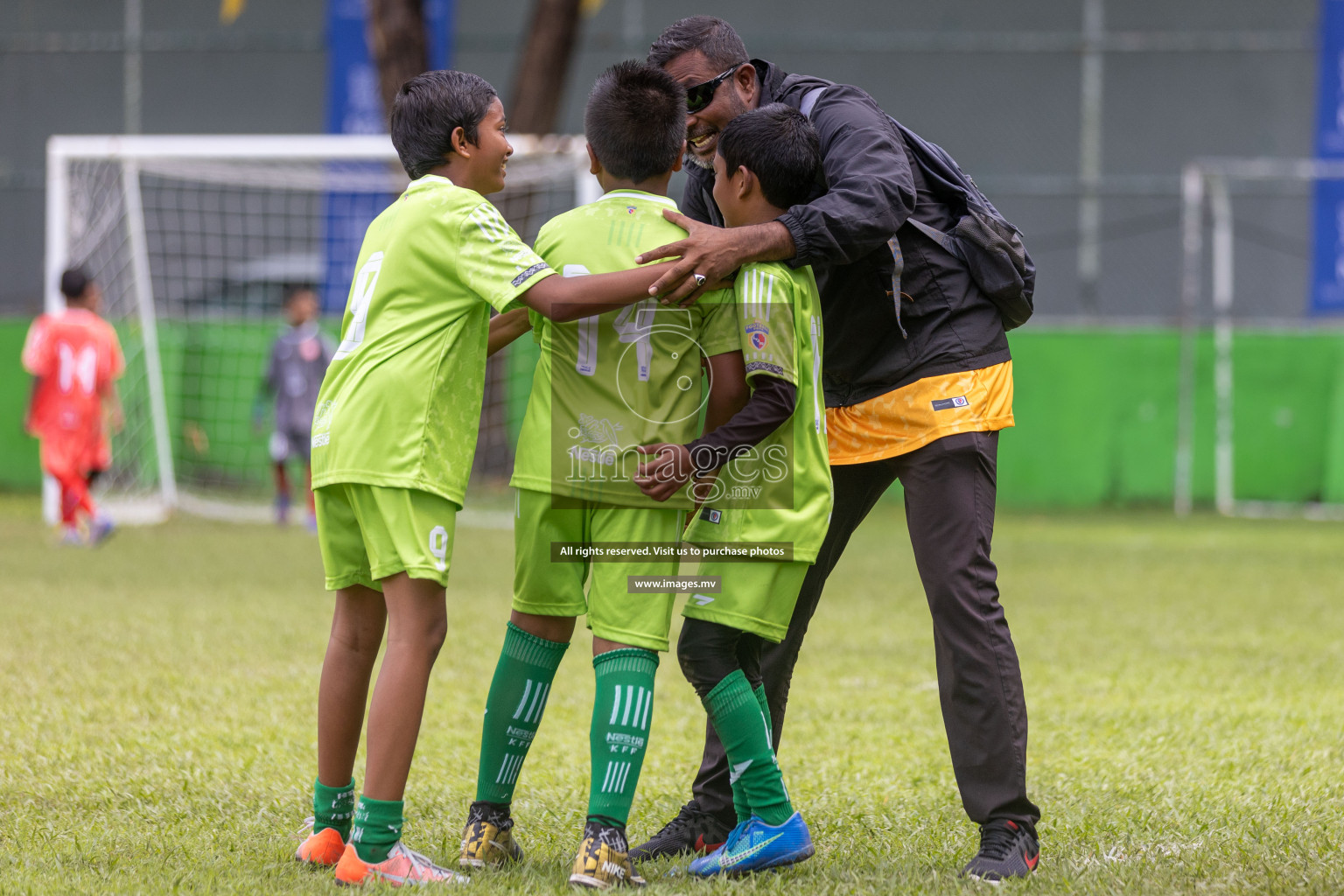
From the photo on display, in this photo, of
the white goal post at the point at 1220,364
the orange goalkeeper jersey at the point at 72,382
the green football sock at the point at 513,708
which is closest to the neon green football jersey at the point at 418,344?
the green football sock at the point at 513,708

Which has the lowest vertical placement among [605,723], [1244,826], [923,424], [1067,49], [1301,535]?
[1301,535]

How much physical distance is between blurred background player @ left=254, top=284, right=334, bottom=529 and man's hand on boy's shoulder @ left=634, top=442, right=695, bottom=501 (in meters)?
9.13

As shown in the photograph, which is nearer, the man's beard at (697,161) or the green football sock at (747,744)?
the green football sock at (747,744)

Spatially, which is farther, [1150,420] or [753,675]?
[1150,420]

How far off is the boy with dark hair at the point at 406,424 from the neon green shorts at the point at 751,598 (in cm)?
54

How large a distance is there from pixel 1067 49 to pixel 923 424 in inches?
538

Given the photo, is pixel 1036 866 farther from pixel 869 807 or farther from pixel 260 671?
pixel 260 671

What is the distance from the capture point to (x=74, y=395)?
394 inches

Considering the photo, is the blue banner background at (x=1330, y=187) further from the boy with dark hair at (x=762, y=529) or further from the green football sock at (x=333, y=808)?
the green football sock at (x=333, y=808)

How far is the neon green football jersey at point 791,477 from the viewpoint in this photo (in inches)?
116

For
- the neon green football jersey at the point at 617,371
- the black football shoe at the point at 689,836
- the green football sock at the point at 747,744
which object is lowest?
the black football shoe at the point at 689,836

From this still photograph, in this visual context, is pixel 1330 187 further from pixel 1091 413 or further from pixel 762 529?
pixel 762 529

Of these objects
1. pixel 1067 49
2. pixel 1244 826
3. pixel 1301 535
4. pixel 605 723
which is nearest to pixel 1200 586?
pixel 1301 535

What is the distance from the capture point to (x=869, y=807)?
3.66m
